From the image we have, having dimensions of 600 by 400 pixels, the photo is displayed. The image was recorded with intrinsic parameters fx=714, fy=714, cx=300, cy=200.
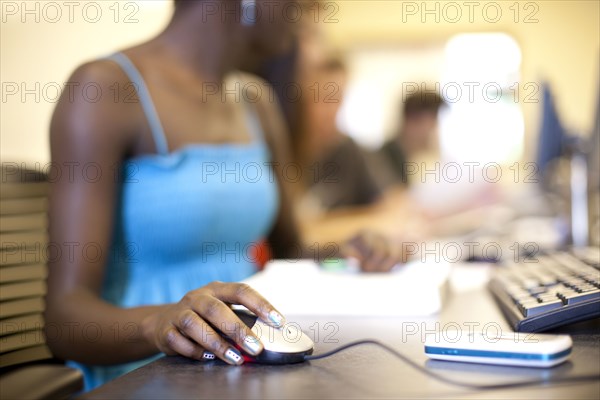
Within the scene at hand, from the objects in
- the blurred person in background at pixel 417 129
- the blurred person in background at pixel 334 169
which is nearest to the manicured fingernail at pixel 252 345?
the blurred person in background at pixel 334 169

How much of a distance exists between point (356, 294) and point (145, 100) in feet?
1.71

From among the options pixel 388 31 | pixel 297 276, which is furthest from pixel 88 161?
pixel 388 31

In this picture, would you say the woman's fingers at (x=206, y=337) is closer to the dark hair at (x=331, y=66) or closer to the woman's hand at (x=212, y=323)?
the woman's hand at (x=212, y=323)

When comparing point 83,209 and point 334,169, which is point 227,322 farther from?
point 334,169

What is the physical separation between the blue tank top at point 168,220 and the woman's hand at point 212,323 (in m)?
0.44

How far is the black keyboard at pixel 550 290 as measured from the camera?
68cm

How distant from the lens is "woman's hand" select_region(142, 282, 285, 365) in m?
0.63

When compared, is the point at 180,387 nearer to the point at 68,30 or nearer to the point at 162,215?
the point at 162,215

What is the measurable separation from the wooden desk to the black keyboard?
0.09 feet

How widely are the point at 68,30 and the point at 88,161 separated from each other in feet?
5.77

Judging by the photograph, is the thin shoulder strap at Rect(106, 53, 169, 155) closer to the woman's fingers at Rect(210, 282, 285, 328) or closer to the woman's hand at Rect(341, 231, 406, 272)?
the woman's hand at Rect(341, 231, 406, 272)

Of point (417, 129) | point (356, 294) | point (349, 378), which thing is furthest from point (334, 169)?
point (349, 378)

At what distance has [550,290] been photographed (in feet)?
2.48

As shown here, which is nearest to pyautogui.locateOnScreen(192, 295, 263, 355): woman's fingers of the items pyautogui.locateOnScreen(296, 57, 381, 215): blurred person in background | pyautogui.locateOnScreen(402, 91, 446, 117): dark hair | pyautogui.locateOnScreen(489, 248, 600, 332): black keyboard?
pyautogui.locateOnScreen(489, 248, 600, 332): black keyboard
